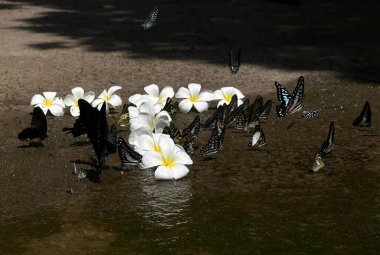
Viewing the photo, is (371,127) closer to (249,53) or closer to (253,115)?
(253,115)

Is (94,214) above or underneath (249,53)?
underneath

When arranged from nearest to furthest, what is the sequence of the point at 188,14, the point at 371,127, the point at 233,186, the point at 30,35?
the point at 233,186
the point at 371,127
the point at 30,35
the point at 188,14

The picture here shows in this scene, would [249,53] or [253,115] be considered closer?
[253,115]

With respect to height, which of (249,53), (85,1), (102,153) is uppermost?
(85,1)

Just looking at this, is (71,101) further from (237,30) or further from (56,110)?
(237,30)

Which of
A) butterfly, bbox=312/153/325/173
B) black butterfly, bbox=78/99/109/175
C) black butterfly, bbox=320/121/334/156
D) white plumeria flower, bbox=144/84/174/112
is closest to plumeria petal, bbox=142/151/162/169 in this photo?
black butterfly, bbox=78/99/109/175

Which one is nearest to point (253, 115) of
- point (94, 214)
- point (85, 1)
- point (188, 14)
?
point (94, 214)

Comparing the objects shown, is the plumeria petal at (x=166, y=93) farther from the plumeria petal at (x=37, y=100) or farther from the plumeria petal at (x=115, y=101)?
the plumeria petal at (x=37, y=100)
